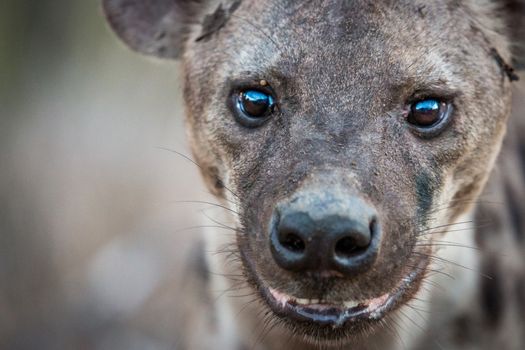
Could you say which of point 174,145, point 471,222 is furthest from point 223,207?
point 174,145

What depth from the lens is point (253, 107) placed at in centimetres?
350

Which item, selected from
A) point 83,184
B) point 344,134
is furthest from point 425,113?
point 83,184

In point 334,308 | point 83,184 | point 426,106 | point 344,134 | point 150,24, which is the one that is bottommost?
point 83,184

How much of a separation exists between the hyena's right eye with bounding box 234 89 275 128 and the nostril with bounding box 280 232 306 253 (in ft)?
2.04

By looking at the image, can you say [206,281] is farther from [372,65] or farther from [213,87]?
[372,65]

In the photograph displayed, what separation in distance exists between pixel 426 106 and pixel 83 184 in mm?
4267

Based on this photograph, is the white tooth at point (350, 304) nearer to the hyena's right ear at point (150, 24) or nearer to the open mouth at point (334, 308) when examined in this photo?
the open mouth at point (334, 308)

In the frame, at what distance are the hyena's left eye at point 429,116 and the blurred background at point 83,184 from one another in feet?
9.79

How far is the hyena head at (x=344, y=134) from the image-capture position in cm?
297

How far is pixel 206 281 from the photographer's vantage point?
14.5 ft

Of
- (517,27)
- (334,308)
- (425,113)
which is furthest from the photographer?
(517,27)

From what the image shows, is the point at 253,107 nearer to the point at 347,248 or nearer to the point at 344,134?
the point at 344,134

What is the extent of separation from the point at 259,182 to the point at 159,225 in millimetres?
3712

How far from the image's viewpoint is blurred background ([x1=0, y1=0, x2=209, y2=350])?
628 cm
